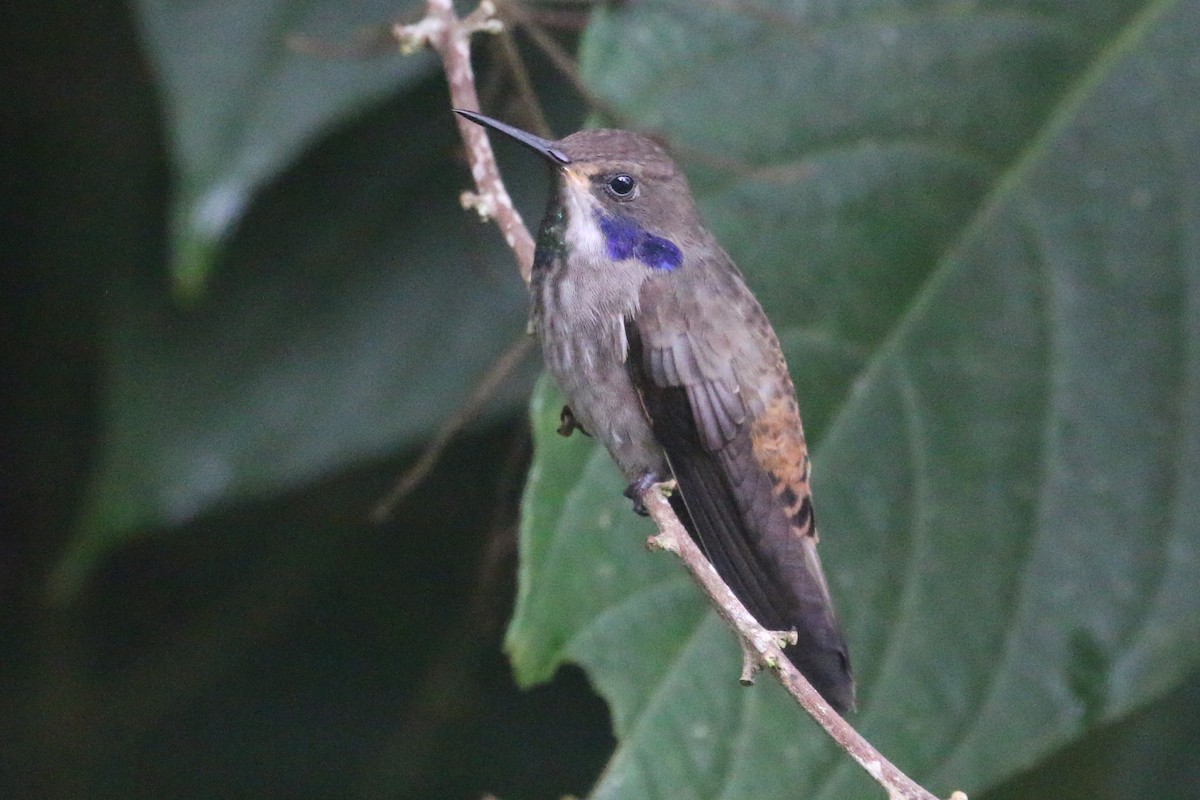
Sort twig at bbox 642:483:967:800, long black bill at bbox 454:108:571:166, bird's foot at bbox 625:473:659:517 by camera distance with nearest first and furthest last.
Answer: twig at bbox 642:483:967:800 < long black bill at bbox 454:108:571:166 < bird's foot at bbox 625:473:659:517

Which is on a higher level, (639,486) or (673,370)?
(673,370)

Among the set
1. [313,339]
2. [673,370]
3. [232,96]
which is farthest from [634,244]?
[313,339]

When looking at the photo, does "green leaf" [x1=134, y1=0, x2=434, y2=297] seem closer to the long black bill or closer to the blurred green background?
the blurred green background

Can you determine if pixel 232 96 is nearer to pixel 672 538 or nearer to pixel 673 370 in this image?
pixel 673 370

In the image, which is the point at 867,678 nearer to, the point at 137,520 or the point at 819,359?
the point at 819,359

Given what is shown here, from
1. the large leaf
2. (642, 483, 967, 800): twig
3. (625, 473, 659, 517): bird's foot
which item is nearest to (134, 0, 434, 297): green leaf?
the large leaf

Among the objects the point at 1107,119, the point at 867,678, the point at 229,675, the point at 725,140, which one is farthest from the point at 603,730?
the point at 1107,119
